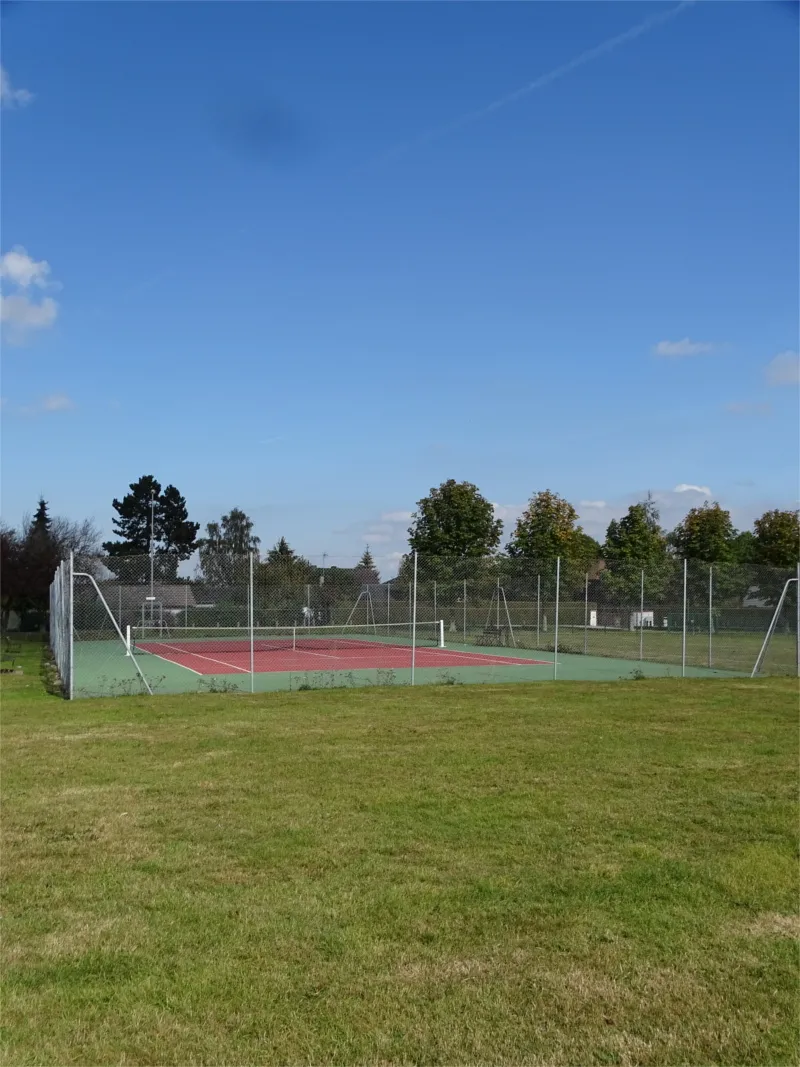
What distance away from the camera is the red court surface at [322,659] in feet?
70.2

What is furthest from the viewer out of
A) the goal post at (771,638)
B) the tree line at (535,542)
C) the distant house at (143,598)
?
the tree line at (535,542)

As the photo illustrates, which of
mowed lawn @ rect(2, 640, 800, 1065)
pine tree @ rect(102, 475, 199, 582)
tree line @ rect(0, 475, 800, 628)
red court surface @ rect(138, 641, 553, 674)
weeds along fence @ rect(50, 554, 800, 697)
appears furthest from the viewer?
pine tree @ rect(102, 475, 199, 582)

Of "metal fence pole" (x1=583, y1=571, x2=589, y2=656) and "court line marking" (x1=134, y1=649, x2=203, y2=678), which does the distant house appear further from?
"metal fence pole" (x1=583, y1=571, x2=589, y2=656)

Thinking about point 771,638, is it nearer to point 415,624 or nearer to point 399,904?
point 415,624

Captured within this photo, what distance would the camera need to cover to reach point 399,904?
4531mm

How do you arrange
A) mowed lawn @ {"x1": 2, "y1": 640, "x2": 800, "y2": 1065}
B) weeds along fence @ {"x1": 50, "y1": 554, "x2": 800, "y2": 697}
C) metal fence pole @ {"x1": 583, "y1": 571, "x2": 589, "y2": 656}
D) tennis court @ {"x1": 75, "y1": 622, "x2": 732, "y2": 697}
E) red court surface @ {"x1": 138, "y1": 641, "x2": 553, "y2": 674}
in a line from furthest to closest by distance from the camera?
1. metal fence pole @ {"x1": 583, "y1": 571, "x2": 589, "y2": 656}
2. red court surface @ {"x1": 138, "y1": 641, "x2": 553, "y2": 674}
3. weeds along fence @ {"x1": 50, "y1": 554, "x2": 800, "y2": 697}
4. tennis court @ {"x1": 75, "y1": 622, "x2": 732, "y2": 697}
5. mowed lawn @ {"x1": 2, "y1": 640, "x2": 800, "y2": 1065}

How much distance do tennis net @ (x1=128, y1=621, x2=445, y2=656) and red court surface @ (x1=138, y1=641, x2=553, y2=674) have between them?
0.15 m

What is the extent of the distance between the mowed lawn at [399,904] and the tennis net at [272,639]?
52.8ft

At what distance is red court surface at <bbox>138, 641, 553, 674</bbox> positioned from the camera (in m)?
21.4

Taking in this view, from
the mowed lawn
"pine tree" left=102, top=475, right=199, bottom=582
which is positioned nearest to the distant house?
the mowed lawn

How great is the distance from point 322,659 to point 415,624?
542 cm

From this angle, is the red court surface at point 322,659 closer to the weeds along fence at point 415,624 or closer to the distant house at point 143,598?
the weeds along fence at point 415,624

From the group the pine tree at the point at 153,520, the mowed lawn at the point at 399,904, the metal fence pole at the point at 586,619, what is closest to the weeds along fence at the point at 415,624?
the metal fence pole at the point at 586,619

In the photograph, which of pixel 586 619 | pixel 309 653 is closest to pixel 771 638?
pixel 586 619
